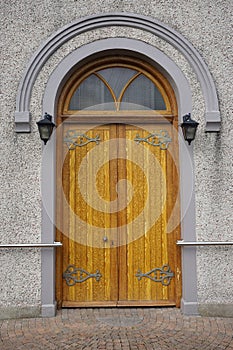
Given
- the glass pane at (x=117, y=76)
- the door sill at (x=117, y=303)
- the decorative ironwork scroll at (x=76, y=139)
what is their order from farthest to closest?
the glass pane at (x=117, y=76) → the decorative ironwork scroll at (x=76, y=139) → the door sill at (x=117, y=303)

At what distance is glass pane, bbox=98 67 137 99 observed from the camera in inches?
206

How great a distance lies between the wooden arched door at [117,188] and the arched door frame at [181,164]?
7.4 inches

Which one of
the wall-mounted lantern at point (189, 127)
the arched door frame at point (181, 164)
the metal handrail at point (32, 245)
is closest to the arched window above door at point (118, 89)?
the arched door frame at point (181, 164)

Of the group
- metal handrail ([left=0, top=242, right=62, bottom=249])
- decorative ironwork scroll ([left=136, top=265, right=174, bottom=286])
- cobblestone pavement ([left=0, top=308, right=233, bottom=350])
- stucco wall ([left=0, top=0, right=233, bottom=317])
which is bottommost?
cobblestone pavement ([left=0, top=308, right=233, bottom=350])

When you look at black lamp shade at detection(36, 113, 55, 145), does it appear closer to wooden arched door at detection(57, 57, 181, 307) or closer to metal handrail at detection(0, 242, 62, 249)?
wooden arched door at detection(57, 57, 181, 307)

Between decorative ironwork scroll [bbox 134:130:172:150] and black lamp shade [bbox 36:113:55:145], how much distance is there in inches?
49.1

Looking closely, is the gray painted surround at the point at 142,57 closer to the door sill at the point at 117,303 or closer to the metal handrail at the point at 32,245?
the metal handrail at the point at 32,245

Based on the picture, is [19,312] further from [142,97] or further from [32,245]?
[142,97]

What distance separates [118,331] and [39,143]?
8.60 feet

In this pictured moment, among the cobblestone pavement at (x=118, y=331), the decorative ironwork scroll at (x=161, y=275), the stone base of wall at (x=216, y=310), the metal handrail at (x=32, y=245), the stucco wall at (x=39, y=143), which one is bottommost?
the cobblestone pavement at (x=118, y=331)

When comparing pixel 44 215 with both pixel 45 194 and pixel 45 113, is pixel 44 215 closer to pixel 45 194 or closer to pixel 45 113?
pixel 45 194

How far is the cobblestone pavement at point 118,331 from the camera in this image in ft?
12.7

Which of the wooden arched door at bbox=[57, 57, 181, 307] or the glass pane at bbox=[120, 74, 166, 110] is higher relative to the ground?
the glass pane at bbox=[120, 74, 166, 110]

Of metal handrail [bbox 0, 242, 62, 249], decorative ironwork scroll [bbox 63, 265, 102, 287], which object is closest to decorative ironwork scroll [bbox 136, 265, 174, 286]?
decorative ironwork scroll [bbox 63, 265, 102, 287]
